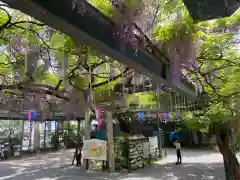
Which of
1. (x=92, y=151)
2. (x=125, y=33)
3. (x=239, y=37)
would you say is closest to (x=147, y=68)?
(x=125, y=33)

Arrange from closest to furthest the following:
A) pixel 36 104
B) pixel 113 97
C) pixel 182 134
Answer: pixel 113 97, pixel 36 104, pixel 182 134

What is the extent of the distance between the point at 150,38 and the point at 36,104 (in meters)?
5.67

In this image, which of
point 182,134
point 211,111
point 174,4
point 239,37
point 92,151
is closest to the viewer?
point 174,4

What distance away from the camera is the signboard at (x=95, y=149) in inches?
329

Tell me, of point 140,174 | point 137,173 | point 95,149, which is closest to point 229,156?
point 140,174

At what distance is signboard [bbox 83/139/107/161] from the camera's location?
27.4 ft

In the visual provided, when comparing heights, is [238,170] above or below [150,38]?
below

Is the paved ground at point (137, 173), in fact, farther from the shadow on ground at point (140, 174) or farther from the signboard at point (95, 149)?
the signboard at point (95, 149)

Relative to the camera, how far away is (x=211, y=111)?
18.0 feet

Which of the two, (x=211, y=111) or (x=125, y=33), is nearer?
(x=125, y=33)

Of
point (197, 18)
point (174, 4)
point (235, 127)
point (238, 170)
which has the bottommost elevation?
point (238, 170)

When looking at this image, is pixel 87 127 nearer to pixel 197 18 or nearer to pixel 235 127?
pixel 235 127

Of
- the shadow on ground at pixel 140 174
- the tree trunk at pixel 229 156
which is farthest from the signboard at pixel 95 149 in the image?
the tree trunk at pixel 229 156

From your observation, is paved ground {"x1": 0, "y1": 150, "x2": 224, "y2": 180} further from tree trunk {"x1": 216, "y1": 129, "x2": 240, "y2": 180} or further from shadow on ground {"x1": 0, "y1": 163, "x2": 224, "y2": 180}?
tree trunk {"x1": 216, "y1": 129, "x2": 240, "y2": 180}
